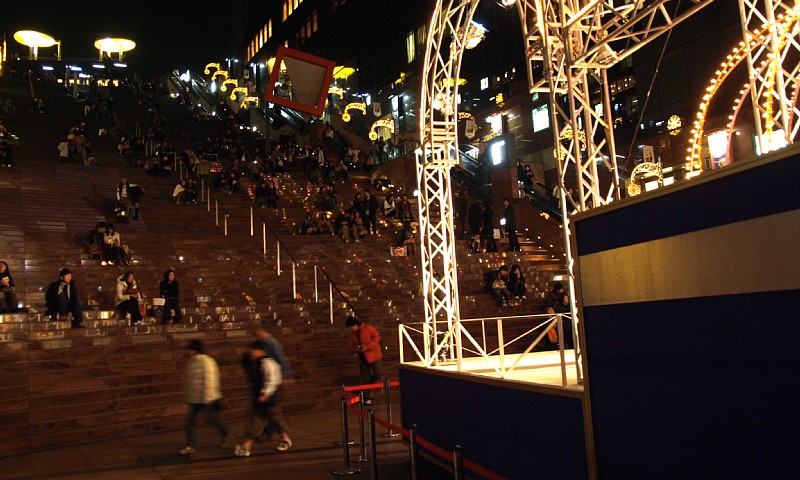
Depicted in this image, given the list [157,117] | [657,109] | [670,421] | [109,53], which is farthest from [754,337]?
[109,53]

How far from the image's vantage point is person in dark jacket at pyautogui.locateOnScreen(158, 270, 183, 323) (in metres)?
14.7

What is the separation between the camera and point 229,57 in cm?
7025

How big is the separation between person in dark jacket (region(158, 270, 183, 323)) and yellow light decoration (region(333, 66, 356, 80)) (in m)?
34.9

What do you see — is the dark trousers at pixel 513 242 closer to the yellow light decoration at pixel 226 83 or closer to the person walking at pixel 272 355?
the person walking at pixel 272 355

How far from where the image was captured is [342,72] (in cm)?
4816

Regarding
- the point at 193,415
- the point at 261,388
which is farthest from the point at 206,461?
the point at 261,388

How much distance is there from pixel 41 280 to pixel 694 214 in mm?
15337

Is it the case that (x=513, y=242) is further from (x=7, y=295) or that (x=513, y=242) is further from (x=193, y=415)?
(x=193, y=415)

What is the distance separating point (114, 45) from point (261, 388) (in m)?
61.1

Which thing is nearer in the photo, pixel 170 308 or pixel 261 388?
pixel 261 388

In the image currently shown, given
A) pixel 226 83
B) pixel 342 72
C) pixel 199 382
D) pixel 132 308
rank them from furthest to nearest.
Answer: pixel 342 72, pixel 226 83, pixel 132 308, pixel 199 382

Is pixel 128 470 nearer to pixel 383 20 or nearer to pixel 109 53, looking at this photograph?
pixel 383 20

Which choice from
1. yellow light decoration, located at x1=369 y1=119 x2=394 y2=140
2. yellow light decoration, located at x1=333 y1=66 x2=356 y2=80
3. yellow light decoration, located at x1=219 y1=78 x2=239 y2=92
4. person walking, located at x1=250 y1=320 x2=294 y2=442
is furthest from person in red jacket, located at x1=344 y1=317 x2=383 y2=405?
yellow light decoration, located at x1=333 y1=66 x2=356 y2=80

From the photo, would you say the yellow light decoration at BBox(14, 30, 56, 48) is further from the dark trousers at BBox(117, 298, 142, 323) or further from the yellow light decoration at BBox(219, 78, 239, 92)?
the dark trousers at BBox(117, 298, 142, 323)
